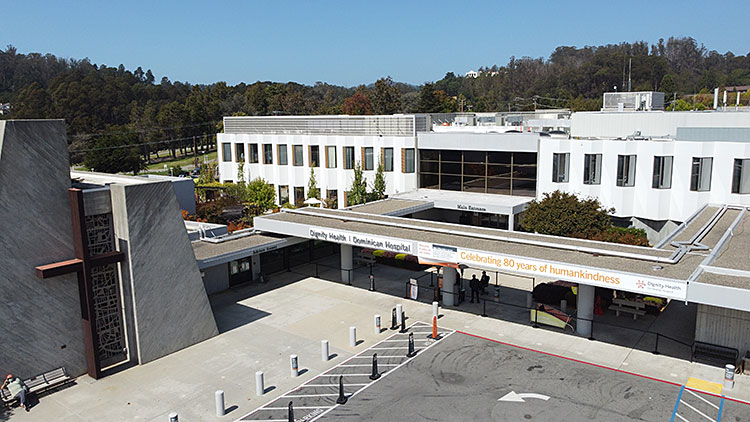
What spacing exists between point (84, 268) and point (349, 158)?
31.6 meters

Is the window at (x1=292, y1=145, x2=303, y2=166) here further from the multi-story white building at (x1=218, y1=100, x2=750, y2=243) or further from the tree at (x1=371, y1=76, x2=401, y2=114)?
the tree at (x1=371, y1=76, x2=401, y2=114)

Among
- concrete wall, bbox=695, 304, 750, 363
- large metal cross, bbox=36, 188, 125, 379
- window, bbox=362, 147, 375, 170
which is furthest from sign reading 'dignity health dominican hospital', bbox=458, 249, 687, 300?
window, bbox=362, 147, 375, 170

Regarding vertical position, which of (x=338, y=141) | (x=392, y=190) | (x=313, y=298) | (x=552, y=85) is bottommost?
(x=313, y=298)

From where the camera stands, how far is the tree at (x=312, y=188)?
1873 inches

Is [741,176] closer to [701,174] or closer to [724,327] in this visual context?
[701,174]

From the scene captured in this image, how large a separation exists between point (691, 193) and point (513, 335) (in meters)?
18.9

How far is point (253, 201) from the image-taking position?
154ft

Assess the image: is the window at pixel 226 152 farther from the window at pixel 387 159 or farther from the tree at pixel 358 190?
the window at pixel 387 159

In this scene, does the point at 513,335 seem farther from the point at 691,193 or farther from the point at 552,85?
the point at 552,85

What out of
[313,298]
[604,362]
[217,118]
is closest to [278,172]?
[313,298]

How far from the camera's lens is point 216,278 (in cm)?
2812

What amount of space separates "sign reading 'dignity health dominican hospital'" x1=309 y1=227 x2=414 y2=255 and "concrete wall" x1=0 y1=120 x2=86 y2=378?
11.4 metres

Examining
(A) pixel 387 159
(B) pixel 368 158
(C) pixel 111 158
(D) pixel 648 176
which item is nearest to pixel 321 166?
(B) pixel 368 158

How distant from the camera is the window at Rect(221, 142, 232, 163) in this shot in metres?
57.2
